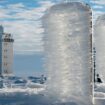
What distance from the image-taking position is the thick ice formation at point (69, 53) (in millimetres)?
27391

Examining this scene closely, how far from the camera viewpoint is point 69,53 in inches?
1086

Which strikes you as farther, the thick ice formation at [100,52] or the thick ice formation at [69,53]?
the thick ice formation at [100,52]

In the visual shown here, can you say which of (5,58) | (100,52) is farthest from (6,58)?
(100,52)

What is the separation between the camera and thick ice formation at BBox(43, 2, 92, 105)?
27391 mm

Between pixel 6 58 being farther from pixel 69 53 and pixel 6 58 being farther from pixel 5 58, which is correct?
pixel 69 53

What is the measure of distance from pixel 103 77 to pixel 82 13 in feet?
32.0

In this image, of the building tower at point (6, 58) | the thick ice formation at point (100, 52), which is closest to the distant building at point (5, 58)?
the building tower at point (6, 58)

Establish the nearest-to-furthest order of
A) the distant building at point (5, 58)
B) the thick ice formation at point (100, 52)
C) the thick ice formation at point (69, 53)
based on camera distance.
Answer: the thick ice formation at point (69, 53), the thick ice formation at point (100, 52), the distant building at point (5, 58)

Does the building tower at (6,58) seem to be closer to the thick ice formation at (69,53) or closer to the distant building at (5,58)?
the distant building at (5,58)

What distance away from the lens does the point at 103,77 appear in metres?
36.2

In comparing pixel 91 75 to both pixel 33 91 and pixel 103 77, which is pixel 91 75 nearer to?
pixel 33 91

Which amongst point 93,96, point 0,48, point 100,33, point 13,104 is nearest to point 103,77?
point 100,33

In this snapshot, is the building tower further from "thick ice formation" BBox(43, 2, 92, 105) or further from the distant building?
"thick ice formation" BBox(43, 2, 92, 105)

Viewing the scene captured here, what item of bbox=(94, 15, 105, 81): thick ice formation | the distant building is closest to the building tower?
the distant building
